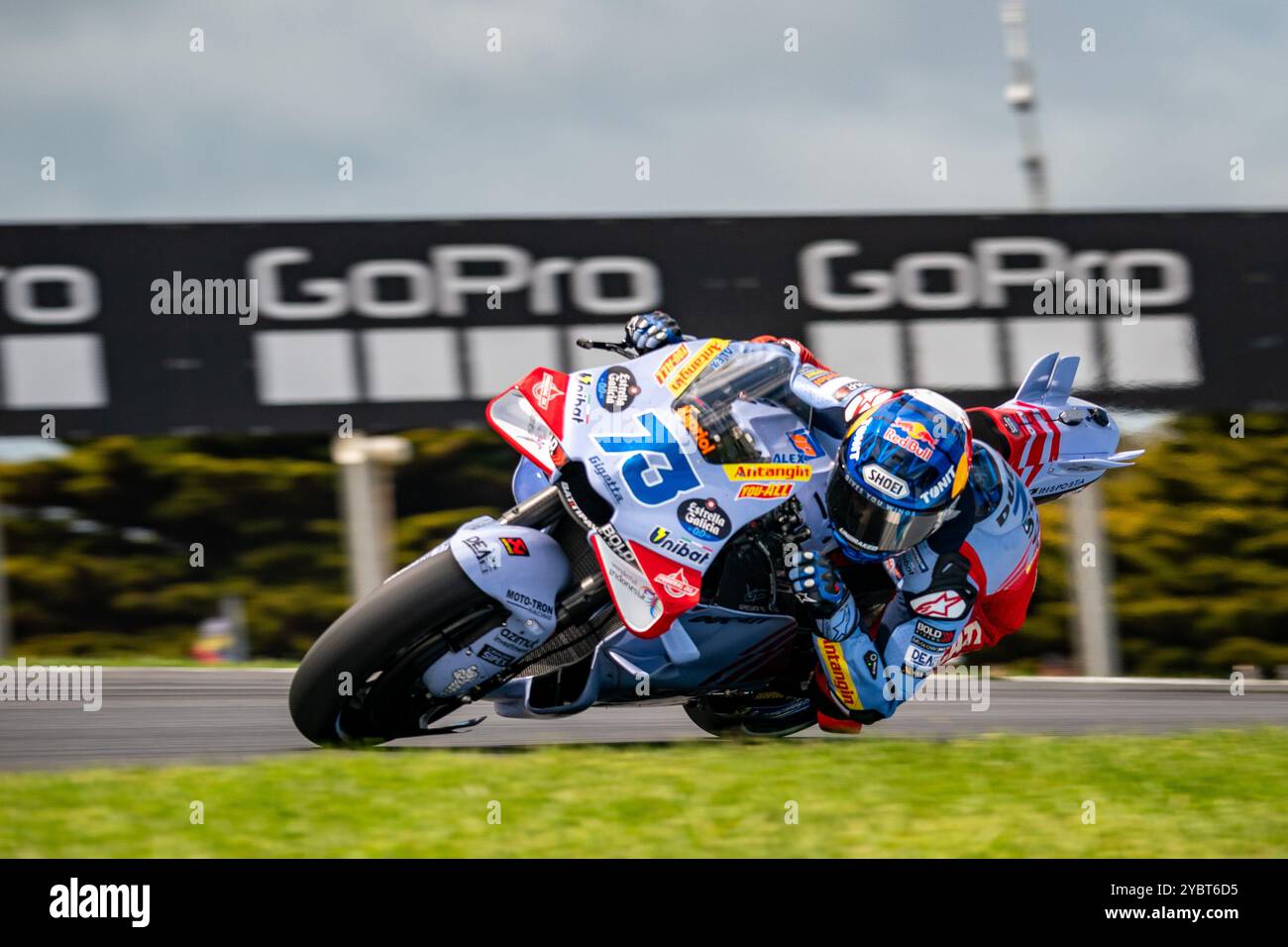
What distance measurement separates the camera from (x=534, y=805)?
4.54 metres

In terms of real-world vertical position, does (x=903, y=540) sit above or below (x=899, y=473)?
below

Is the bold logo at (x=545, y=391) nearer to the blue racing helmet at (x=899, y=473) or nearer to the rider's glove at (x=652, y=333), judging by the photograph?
the rider's glove at (x=652, y=333)

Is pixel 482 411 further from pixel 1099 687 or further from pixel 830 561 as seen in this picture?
pixel 830 561

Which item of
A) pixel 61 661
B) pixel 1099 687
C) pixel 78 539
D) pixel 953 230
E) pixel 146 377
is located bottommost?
pixel 1099 687

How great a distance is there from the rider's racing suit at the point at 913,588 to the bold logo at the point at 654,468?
0.50 metres

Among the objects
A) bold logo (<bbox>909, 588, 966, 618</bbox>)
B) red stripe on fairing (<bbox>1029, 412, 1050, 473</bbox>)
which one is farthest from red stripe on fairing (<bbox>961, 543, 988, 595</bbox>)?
red stripe on fairing (<bbox>1029, 412, 1050, 473</bbox>)

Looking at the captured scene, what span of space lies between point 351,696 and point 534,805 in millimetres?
729

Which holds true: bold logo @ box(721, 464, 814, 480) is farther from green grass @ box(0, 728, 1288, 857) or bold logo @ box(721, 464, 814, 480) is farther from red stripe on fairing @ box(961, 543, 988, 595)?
green grass @ box(0, 728, 1288, 857)

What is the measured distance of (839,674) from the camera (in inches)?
192

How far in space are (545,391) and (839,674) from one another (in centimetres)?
131

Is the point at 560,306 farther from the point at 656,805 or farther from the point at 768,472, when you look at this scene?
the point at 656,805

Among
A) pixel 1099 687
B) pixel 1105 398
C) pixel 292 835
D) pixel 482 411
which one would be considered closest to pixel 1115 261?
pixel 1105 398

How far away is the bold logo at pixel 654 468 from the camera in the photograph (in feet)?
14.8

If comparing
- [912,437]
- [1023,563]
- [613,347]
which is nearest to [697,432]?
[912,437]
